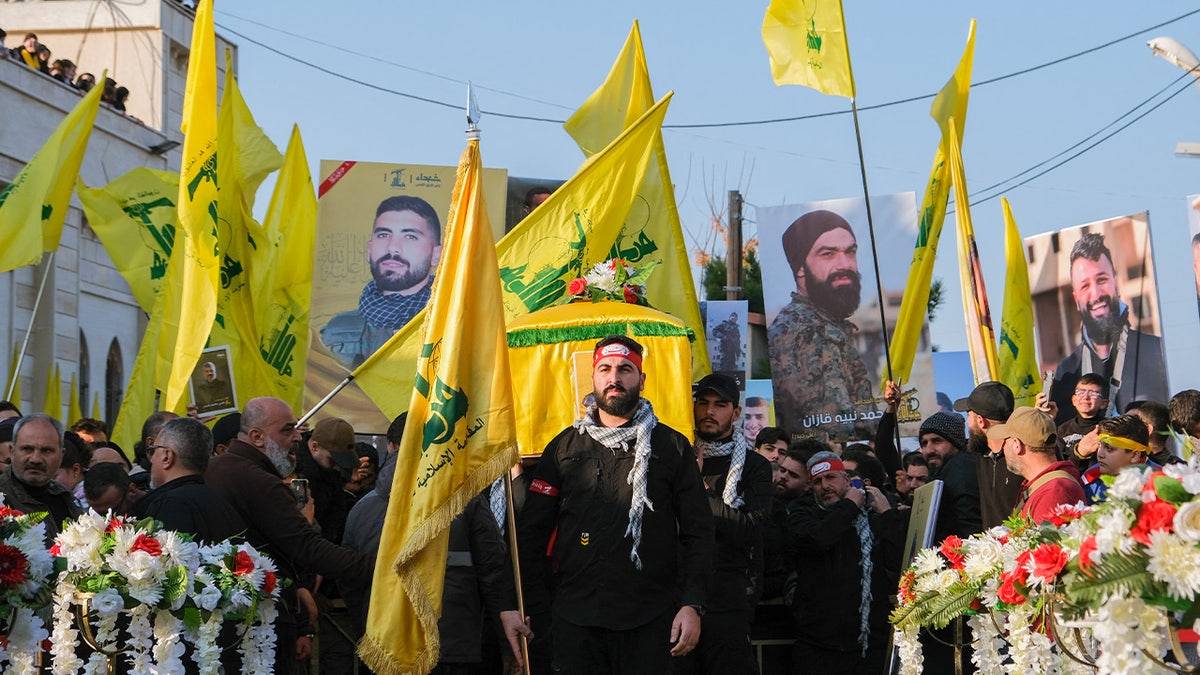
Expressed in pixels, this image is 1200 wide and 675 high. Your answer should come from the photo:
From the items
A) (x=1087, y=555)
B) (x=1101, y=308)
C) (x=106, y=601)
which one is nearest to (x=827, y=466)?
(x=106, y=601)

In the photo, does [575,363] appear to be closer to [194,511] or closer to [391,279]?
[194,511]

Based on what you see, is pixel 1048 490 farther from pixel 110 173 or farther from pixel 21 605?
pixel 110 173

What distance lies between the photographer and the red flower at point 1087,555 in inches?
195

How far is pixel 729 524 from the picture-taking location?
844 cm

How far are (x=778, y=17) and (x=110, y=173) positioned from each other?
23623 mm

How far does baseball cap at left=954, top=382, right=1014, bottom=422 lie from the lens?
902 cm

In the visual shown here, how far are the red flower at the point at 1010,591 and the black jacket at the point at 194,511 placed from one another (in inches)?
141

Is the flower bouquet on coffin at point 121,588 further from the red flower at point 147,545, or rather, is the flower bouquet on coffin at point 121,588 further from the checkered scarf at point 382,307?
the checkered scarf at point 382,307

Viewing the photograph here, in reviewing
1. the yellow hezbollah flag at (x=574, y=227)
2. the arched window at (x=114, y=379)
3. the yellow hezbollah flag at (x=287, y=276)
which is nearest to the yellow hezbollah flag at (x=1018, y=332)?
the yellow hezbollah flag at (x=574, y=227)

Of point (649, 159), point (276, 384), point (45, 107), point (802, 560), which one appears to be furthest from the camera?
point (45, 107)

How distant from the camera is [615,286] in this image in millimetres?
9758

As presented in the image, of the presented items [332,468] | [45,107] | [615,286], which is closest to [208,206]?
[332,468]

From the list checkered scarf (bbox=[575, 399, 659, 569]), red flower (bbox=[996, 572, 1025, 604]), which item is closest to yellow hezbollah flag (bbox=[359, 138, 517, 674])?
checkered scarf (bbox=[575, 399, 659, 569])

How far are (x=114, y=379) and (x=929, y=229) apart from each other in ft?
86.1
